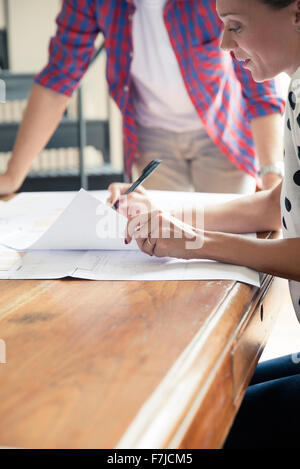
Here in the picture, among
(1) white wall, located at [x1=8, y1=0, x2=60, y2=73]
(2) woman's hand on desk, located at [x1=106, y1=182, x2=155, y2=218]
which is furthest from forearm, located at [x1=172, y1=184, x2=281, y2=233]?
(1) white wall, located at [x1=8, y1=0, x2=60, y2=73]

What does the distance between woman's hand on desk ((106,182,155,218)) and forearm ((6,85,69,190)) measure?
17.9 inches

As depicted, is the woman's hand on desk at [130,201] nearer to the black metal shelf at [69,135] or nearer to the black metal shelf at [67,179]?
the black metal shelf at [67,179]

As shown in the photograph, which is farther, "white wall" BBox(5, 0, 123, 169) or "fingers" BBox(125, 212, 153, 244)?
"white wall" BBox(5, 0, 123, 169)

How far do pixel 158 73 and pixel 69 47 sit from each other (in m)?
0.24

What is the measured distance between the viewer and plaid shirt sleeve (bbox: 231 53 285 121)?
1417 mm

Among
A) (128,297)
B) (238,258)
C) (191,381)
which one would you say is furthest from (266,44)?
(191,381)

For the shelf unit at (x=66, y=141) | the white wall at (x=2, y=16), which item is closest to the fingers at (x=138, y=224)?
the shelf unit at (x=66, y=141)

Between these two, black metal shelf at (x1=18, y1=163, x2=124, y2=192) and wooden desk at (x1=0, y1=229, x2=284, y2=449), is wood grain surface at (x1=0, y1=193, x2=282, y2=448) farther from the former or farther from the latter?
black metal shelf at (x1=18, y1=163, x2=124, y2=192)

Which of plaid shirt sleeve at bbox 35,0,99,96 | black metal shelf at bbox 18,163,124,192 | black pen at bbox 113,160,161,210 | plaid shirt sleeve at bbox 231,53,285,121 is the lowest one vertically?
black metal shelf at bbox 18,163,124,192

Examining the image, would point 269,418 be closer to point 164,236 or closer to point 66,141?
point 164,236

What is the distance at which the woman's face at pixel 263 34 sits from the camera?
88 cm

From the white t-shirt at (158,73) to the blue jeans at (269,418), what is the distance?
989 mm

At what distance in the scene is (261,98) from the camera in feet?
4.65

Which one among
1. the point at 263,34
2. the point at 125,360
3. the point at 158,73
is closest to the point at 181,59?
the point at 158,73
